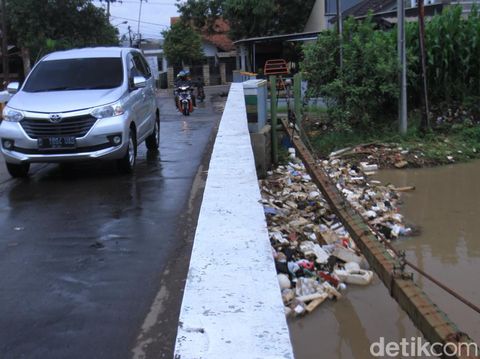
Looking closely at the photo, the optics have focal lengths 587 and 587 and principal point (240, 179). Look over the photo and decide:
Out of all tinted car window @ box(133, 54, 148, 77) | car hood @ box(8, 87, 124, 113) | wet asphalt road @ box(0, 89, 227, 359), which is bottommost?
wet asphalt road @ box(0, 89, 227, 359)

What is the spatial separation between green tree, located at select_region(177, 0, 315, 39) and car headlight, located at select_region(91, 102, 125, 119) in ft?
102

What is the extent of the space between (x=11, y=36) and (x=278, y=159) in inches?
1480

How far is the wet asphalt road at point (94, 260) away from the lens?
12.0 feet

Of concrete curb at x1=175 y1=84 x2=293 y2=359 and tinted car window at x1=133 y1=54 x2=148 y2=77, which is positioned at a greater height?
tinted car window at x1=133 y1=54 x2=148 y2=77

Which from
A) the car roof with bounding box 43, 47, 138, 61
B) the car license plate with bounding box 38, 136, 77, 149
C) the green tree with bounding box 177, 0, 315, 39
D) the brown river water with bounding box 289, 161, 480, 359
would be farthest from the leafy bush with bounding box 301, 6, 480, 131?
the green tree with bounding box 177, 0, 315, 39

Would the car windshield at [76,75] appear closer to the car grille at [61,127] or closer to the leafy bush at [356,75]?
the car grille at [61,127]

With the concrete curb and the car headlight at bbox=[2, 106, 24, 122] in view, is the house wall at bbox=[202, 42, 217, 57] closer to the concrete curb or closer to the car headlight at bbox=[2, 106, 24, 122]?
the car headlight at bbox=[2, 106, 24, 122]

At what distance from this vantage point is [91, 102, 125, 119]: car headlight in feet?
26.3

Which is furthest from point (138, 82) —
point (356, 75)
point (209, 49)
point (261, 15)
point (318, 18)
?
point (209, 49)

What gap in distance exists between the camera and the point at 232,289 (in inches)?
114

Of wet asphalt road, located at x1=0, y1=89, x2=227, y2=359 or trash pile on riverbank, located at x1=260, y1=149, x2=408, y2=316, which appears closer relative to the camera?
wet asphalt road, located at x1=0, y1=89, x2=227, y2=359

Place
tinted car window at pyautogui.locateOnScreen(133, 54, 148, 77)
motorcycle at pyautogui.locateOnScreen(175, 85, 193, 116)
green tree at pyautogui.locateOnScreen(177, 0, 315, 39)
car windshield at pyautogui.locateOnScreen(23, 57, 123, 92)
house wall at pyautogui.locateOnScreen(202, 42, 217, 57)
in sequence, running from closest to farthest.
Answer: car windshield at pyautogui.locateOnScreen(23, 57, 123, 92)
tinted car window at pyautogui.locateOnScreen(133, 54, 148, 77)
motorcycle at pyautogui.locateOnScreen(175, 85, 193, 116)
green tree at pyautogui.locateOnScreen(177, 0, 315, 39)
house wall at pyautogui.locateOnScreen(202, 42, 217, 57)

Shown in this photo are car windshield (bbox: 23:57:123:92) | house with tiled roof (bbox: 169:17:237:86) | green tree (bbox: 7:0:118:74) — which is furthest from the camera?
house with tiled roof (bbox: 169:17:237:86)

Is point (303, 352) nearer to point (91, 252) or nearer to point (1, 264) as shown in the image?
point (91, 252)
